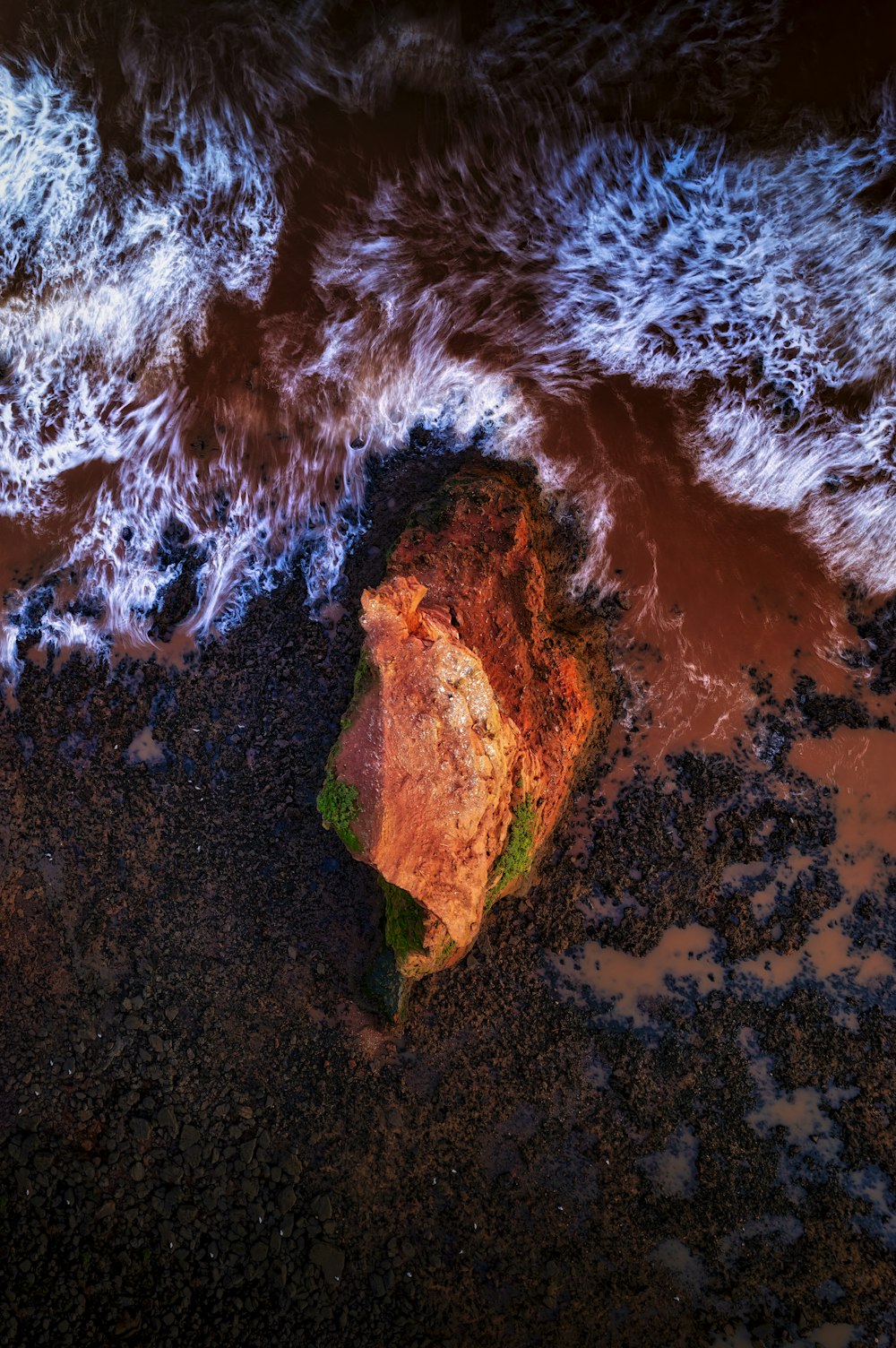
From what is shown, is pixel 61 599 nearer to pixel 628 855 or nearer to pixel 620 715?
pixel 620 715

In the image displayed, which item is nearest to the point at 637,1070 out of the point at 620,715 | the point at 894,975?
the point at 894,975

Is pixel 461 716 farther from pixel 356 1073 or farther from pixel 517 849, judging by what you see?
pixel 356 1073

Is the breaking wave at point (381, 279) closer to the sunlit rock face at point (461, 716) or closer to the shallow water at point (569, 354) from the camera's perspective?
the shallow water at point (569, 354)

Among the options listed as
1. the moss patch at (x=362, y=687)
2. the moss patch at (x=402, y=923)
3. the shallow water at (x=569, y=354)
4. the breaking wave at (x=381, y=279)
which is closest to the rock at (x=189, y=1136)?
the moss patch at (x=402, y=923)

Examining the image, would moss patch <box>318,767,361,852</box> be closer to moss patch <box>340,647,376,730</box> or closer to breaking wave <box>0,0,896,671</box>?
moss patch <box>340,647,376,730</box>

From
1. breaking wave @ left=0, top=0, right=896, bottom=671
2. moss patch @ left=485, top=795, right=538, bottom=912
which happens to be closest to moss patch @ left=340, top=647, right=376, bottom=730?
moss patch @ left=485, top=795, right=538, bottom=912

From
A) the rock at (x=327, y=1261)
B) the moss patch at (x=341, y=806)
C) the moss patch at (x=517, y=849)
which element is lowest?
the rock at (x=327, y=1261)

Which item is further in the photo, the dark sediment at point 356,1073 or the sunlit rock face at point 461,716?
the dark sediment at point 356,1073
